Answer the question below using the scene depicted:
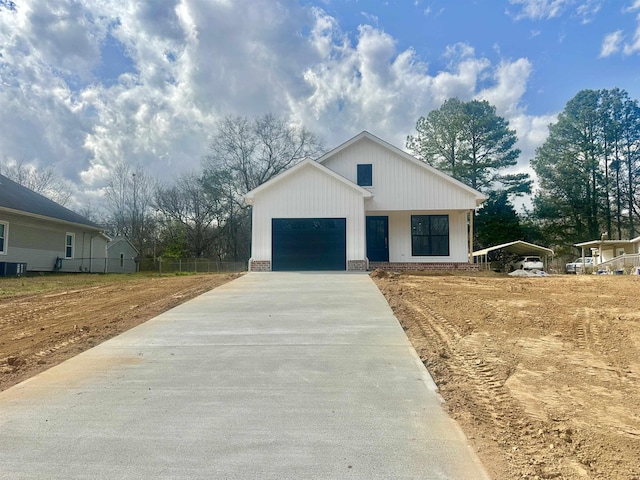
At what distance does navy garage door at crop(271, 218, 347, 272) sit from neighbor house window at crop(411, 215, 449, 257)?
422 centimetres

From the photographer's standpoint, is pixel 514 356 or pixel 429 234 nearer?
pixel 514 356

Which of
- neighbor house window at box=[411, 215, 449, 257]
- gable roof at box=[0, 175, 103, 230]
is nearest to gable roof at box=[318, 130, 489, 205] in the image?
neighbor house window at box=[411, 215, 449, 257]

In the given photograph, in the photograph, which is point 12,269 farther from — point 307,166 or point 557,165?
point 557,165

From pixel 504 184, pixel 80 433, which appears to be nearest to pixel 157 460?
pixel 80 433

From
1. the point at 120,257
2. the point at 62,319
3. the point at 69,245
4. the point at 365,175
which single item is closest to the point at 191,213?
the point at 120,257

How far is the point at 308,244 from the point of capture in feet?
54.7

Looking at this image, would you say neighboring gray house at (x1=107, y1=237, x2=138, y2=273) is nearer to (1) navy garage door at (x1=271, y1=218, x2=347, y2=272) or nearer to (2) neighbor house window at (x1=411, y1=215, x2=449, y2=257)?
(1) navy garage door at (x1=271, y1=218, x2=347, y2=272)

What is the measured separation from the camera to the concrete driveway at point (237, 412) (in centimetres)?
283

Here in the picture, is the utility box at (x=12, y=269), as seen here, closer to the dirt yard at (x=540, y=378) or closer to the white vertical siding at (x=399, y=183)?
the white vertical siding at (x=399, y=183)

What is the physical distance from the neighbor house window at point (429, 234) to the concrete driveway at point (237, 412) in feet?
42.3

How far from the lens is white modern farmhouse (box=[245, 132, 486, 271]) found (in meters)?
16.5

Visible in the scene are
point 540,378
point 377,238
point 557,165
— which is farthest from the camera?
point 557,165

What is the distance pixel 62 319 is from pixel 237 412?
19.3 ft

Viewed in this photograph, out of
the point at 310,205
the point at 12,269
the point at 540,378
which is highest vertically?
the point at 310,205
